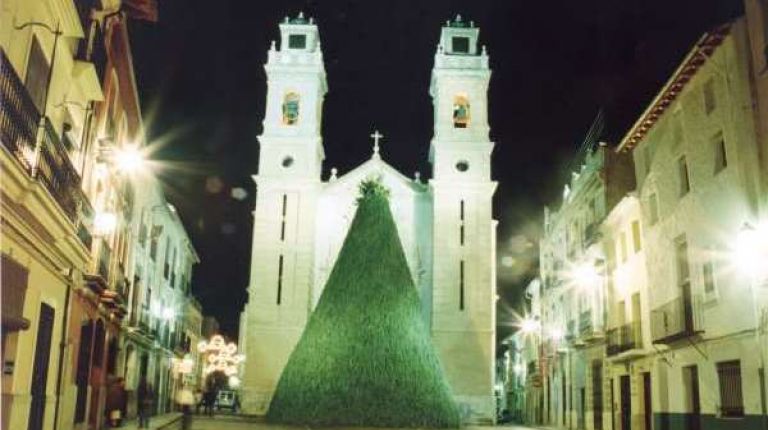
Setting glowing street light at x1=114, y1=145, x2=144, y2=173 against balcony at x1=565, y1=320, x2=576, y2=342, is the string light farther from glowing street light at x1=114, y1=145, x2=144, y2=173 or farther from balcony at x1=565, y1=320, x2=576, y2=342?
glowing street light at x1=114, y1=145, x2=144, y2=173

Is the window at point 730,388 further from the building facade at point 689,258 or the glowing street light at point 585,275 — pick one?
the glowing street light at point 585,275

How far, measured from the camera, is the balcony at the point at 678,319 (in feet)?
60.3

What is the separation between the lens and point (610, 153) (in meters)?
26.8

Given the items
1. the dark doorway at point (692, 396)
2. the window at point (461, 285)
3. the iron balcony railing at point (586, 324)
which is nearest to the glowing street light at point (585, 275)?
the iron balcony railing at point (586, 324)

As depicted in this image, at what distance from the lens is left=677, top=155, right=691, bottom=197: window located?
19.7 m

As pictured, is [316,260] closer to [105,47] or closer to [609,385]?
[609,385]

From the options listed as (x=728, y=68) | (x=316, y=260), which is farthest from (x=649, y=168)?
(x=316, y=260)

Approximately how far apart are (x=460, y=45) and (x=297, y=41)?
10424 millimetres

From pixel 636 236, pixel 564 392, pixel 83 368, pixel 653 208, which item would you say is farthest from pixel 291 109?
pixel 83 368

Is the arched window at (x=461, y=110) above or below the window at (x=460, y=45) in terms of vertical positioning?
below

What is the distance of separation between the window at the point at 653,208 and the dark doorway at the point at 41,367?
16.0 meters

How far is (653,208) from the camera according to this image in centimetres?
2238

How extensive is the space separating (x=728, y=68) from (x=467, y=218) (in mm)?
29085

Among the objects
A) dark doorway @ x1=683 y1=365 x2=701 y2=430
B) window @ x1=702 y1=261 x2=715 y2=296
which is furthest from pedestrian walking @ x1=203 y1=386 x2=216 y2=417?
window @ x1=702 y1=261 x2=715 y2=296
